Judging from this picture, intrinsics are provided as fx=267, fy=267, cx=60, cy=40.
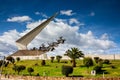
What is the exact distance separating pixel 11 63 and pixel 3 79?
19.5 meters

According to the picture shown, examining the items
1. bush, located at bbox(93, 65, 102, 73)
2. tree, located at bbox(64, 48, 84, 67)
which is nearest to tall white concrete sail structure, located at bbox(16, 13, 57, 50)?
tree, located at bbox(64, 48, 84, 67)

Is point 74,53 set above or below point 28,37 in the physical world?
below

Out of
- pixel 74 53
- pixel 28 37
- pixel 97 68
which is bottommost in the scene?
pixel 97 68

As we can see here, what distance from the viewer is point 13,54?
284 ft

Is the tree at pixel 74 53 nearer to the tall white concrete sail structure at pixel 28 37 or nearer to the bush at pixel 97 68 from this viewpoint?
the bush at pixel 97 68

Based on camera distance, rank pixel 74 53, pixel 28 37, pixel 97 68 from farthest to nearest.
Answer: pixel 28 37
pixel 74 53
pixel 97 68

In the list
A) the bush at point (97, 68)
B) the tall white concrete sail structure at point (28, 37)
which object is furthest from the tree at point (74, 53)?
the tall white concrete sail structure at point (28, 37)

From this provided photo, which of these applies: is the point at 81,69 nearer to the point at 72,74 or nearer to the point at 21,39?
the point at 72,74

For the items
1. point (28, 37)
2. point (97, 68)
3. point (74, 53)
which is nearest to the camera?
point (97, 68)

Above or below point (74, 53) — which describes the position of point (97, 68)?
below

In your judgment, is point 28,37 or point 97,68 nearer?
point 97,68

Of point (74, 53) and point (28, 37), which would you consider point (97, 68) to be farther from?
point (28, 37)

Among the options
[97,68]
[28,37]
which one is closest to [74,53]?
[97,68]

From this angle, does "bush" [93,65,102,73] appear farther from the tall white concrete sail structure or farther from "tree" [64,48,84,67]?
the tall white concrete sail structure
